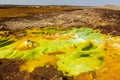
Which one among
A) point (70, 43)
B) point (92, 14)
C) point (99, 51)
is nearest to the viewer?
point (99, 51)

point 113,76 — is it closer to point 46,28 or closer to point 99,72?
point 99,72

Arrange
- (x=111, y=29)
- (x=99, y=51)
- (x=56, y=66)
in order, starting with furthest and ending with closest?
1. (x=111, y=29)
2. (x=99, y=51)
3. (x=56, y=66)

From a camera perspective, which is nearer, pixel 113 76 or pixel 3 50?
pixel 113 76

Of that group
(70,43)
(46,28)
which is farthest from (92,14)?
(70,43)

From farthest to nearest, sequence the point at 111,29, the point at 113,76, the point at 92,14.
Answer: the point at 92,14, the point at 111,29, the point at 113,76

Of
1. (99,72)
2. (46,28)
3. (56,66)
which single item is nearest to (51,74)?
(56,66)

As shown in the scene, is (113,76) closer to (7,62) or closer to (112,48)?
(112,48)
